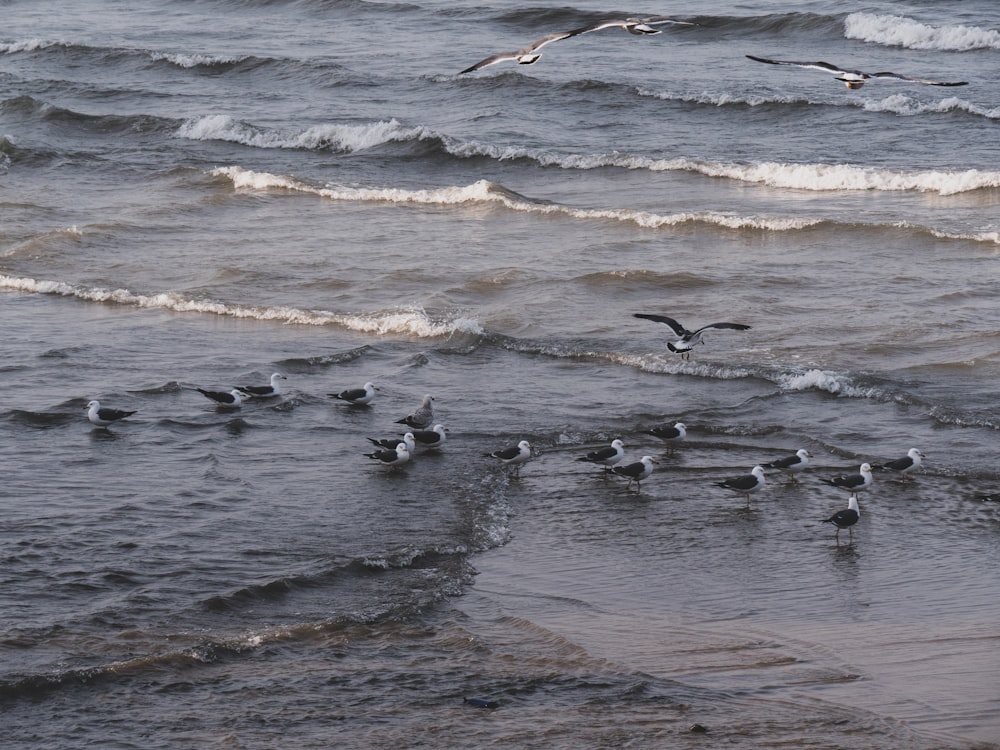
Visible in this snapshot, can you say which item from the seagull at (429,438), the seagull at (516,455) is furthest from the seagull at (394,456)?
the seagull at (516,455)

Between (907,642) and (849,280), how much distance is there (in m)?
9.56

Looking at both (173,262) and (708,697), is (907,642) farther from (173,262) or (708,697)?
(173,262)

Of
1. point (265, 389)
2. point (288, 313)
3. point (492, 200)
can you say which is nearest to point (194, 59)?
point (492, 200)

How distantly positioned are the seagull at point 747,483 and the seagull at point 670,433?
1.12 meters

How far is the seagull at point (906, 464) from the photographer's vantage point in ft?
37.6

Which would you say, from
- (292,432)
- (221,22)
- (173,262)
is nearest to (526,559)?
(292,432)

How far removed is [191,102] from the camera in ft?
103

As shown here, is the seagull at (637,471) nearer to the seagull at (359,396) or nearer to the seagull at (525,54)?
the seagull at (359,396)

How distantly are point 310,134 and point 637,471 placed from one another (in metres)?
17.8

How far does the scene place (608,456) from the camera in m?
11.7

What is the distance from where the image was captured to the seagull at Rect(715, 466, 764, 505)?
36.4 ft

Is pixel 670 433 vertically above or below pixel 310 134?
below

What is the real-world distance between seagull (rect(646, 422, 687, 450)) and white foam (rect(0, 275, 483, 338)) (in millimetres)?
3851

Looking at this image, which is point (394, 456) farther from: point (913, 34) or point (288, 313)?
point (913, 34)
